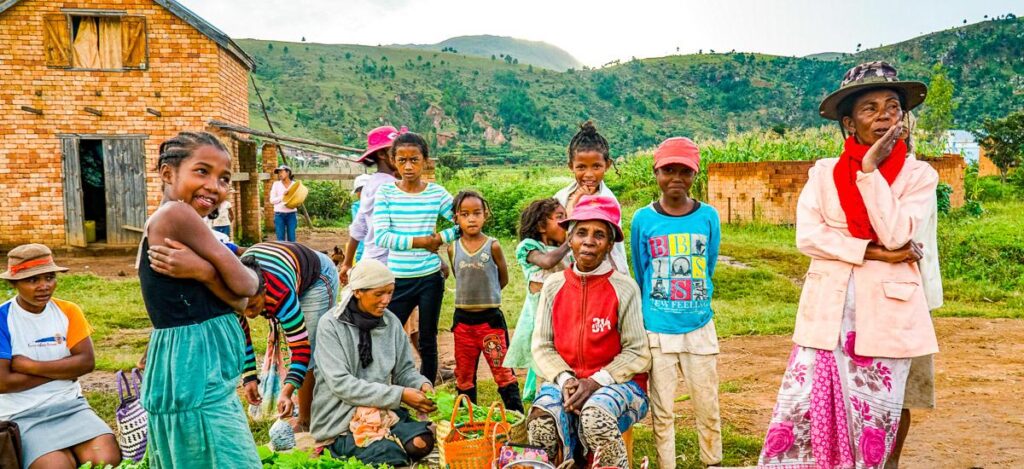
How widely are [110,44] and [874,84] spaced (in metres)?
14.5

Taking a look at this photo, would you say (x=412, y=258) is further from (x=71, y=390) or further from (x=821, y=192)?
(x=821, y=192)

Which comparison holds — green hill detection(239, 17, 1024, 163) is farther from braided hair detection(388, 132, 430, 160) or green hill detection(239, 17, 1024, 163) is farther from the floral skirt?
the floral skirt

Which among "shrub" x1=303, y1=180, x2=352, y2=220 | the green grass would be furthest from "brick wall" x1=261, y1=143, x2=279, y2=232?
the green grass

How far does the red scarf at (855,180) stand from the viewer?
10.1 feet

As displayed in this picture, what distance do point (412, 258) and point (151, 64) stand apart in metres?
11.6

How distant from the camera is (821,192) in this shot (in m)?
3.27

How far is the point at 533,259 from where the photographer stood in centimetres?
432

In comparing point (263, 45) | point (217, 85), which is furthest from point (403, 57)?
point (217, 85)

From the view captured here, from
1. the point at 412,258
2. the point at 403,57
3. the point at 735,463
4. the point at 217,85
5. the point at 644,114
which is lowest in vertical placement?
Answer: the point at 735,463

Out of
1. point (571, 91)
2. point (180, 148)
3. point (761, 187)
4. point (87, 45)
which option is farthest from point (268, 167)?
point (571, 91)

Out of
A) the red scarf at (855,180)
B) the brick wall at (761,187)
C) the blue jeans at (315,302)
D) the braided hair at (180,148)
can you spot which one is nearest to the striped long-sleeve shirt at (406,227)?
the blue jeans at (315,302)

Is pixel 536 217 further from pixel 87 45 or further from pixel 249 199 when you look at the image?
pixel 249 199

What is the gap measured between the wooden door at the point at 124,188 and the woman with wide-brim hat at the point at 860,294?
45.3 ft

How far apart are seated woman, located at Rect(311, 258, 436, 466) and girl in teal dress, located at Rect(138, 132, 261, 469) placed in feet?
3.98
